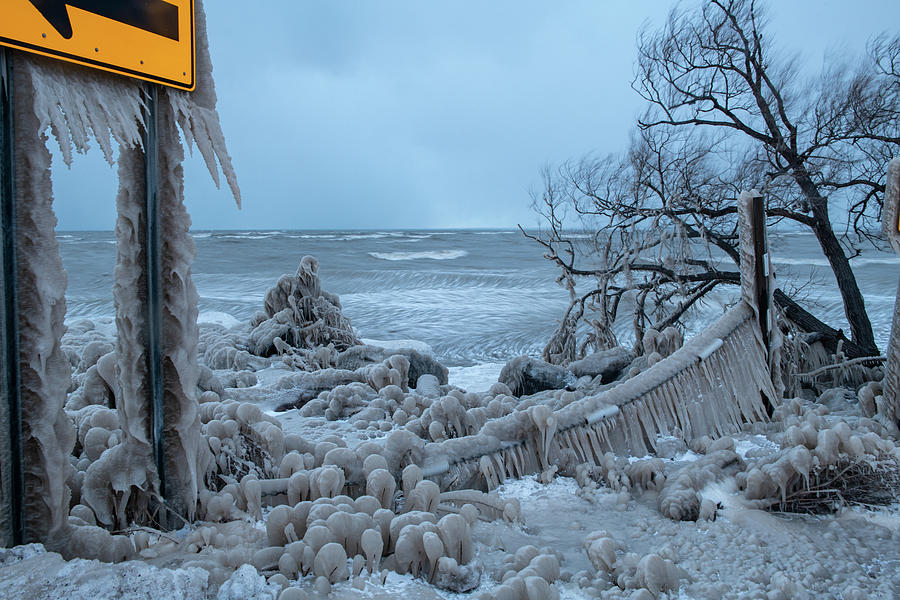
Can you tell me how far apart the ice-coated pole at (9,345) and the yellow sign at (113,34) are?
10 centimetres

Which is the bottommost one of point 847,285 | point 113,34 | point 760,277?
point 847,285

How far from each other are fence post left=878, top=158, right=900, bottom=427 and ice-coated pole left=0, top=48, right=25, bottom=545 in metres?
3.56

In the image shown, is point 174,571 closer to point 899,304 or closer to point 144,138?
point 144,138

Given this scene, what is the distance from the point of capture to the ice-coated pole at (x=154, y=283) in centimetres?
195

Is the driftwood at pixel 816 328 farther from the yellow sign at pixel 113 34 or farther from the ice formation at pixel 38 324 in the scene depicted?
the ice formation at pixel 38 324

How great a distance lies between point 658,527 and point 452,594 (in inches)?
38.4

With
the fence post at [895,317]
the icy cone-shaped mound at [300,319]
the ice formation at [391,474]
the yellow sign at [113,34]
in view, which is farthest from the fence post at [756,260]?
the icy cone-shaped mound at [300,319]

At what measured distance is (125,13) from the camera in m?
1.73

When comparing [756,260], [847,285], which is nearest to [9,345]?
[756,260]

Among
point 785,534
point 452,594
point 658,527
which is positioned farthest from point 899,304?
point 452,594

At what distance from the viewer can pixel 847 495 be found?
7.50 feet

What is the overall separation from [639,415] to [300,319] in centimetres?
562

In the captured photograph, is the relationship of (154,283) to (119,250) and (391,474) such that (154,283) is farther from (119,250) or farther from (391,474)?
(391,474)

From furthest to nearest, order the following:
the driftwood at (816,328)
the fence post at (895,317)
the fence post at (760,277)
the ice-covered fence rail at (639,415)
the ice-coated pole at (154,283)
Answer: the driftwood at (816,328) < the fence post at (760,277) < the fence post at (895,317) < the ice-covered fence rail at (639,415) < the ice-coated pole at (154,283)
